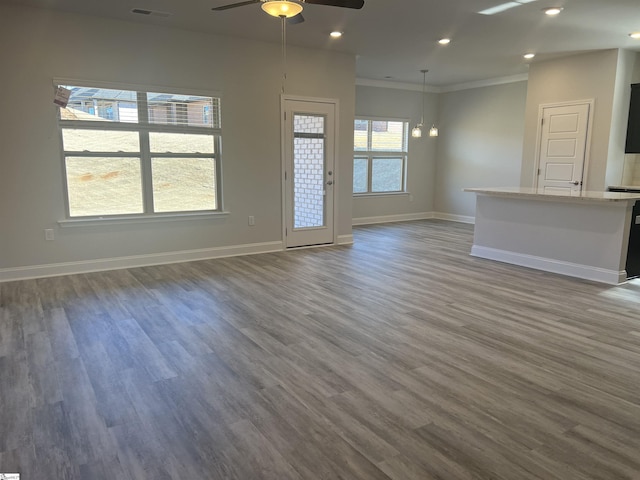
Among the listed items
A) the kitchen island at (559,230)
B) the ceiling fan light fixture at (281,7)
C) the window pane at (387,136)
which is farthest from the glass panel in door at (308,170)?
the ceiling fan light fixture at (281,7)

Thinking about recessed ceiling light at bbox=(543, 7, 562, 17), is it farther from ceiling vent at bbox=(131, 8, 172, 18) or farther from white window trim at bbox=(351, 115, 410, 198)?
white window trim at bbox=(351, 115, 410, 198)

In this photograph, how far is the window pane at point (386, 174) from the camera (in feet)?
30.9

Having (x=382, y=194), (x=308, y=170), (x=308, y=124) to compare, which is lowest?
(x=382, y=194)

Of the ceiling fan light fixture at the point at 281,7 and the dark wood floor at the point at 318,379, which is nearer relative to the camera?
the dark wood floor at the point at 318,379

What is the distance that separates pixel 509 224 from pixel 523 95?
376cm

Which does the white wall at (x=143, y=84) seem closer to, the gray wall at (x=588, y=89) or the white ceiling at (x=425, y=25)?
the white ceiling at (x=425, y=25)

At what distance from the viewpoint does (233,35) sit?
5715 millimetres

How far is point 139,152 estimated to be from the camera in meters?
5.42

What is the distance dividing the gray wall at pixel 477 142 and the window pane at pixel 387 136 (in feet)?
3.40

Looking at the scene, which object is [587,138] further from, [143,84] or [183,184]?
[143,84]

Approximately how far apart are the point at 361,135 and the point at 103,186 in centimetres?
529

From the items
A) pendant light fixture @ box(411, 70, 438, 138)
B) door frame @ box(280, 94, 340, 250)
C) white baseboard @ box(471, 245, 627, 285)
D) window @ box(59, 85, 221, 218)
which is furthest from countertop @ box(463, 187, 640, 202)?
window @ box(59, 85, 221, 218)

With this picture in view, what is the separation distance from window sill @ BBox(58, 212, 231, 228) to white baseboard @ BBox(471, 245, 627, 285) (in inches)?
140

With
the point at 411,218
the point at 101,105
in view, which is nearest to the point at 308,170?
the point at 101,105
